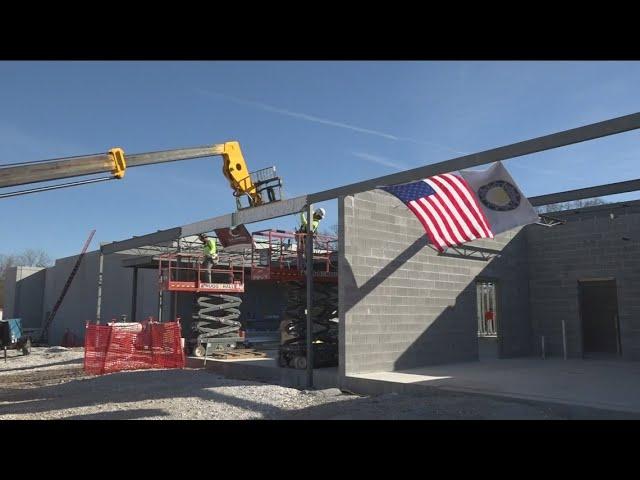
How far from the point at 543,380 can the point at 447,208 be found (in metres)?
4.36

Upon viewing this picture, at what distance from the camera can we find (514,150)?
32.6 ft

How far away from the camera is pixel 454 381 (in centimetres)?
1221

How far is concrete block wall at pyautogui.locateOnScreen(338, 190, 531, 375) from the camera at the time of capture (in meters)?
13.5

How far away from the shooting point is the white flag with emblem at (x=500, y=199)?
12.4m

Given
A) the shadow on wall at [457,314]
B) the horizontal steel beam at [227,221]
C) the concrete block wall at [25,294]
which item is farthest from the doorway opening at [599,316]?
the concrete block wall at [25,294]

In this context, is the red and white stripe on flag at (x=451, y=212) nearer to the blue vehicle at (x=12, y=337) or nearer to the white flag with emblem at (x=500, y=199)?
the white flag with emblem at (x=500, y=199)

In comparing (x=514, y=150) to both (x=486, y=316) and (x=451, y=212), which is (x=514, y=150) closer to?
(x=451, y=212)

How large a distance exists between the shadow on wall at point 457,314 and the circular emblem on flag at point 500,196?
3.05 metres

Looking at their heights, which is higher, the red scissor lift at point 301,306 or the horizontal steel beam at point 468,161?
the horizontal steel beam at point 468,161

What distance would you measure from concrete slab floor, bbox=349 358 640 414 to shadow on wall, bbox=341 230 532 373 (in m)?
0.41

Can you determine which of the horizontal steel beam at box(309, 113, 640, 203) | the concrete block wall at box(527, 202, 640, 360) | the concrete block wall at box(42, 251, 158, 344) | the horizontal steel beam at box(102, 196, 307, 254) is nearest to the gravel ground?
the horizontal steel beam at box(309, 113, 640, 203)

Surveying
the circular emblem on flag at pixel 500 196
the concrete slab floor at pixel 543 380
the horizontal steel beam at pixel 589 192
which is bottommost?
the concrete slab floor at pixel 543 380
